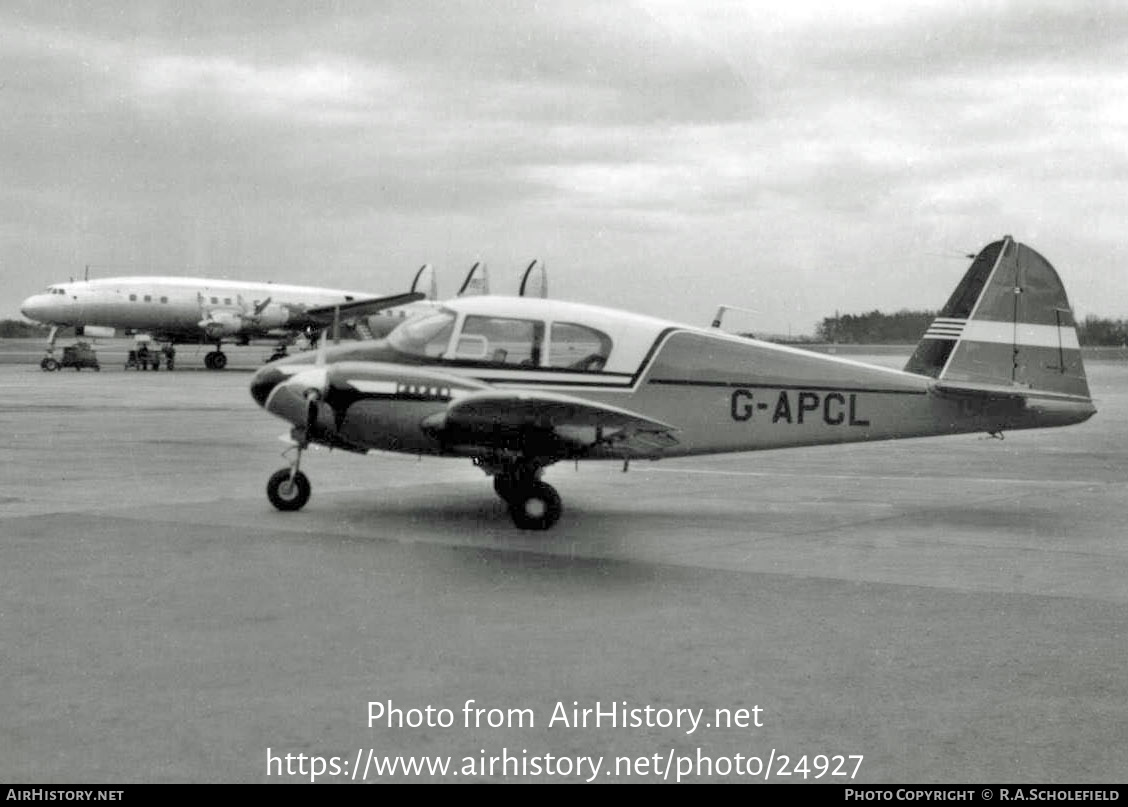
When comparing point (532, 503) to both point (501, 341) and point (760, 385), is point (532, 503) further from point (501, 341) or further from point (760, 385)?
point (760, 385)

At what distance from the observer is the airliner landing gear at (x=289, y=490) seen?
1288 cm

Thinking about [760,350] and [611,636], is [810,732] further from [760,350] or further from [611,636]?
[760,350]

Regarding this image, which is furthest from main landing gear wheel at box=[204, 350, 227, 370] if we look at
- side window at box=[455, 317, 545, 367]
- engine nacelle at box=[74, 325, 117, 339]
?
side window at box=[455, 317, 545, 367]

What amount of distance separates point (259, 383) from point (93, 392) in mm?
27793

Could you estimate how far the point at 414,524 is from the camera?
12.3 m

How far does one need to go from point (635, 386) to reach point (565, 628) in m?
5.58

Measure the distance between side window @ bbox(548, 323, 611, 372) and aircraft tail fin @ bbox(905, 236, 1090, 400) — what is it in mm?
3986

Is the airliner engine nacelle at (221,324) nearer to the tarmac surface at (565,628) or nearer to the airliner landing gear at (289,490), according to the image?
the tarmac surface at (565,628)

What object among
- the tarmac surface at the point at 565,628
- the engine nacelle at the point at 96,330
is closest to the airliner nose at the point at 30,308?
the engine nacelle at the point at 96,330

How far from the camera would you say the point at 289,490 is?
42.4ft

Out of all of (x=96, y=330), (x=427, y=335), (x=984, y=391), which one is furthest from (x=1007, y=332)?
(x=96, y=330)

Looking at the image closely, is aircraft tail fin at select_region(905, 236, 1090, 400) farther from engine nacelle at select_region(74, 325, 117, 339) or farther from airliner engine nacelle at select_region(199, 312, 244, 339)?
engine nacelle at select_region(74, 325, 117, 339)

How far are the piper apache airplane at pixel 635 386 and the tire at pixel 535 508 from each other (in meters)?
0.02

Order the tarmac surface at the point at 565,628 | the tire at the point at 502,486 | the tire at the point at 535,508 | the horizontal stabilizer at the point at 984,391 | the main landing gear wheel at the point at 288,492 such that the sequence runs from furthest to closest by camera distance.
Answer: the horizontal stabilizer at the point at 984,391 → the main landing gear wheel at the point at 288,492 → the tire at the point at 502,486 → the tire at the point at 535,508 → the tarmac surface at the point at 565,628
